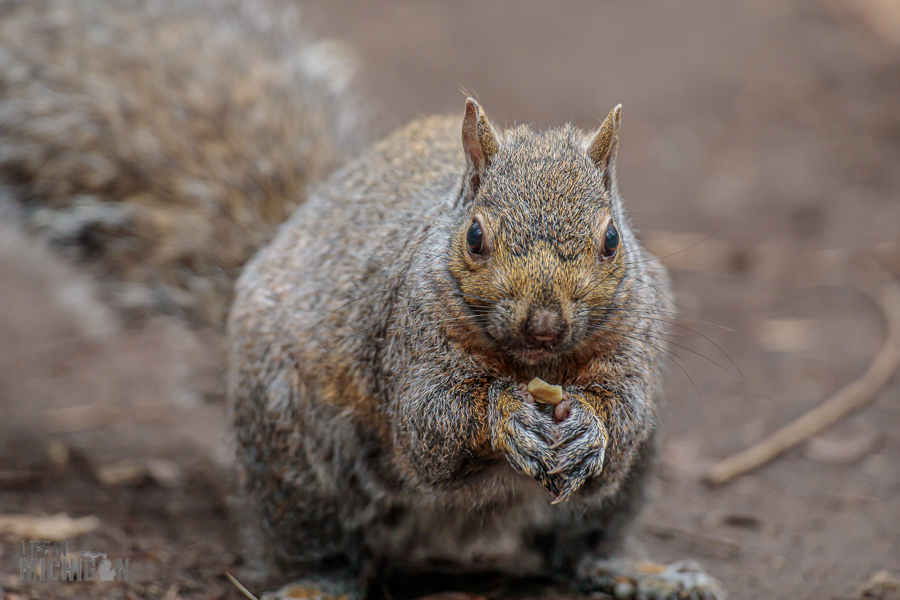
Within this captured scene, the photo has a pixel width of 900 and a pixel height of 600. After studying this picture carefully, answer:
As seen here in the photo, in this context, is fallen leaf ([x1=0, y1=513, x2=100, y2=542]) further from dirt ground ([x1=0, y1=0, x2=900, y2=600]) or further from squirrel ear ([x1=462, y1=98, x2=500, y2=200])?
squirrel ear ([x1=462, y1=98, x2=500, y2=200])

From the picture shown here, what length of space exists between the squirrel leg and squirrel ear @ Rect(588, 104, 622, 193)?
4.46 feet

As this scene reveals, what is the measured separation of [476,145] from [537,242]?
42 cm

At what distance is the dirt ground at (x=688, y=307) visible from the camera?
3531 mm

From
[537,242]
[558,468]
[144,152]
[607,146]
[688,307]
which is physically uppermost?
[144,152]

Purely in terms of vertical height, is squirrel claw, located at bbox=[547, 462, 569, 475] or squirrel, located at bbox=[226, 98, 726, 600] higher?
squirrel, located at bbox=[226, 98, 726, 600]

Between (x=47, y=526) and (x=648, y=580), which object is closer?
(x=648, y=580)

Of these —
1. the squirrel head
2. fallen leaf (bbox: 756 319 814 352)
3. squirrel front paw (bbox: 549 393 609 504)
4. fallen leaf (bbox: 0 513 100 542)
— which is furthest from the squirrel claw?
fallen leaf (bbox: 756 319 814 352)

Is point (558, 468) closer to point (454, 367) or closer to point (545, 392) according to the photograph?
point (545, 392)

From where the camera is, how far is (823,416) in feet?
14.7

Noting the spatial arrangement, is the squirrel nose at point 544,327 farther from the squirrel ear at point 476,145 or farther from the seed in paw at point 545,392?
the squirrel ear at point 476,145

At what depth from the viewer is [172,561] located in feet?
10.6

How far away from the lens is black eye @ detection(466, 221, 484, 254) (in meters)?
2.34

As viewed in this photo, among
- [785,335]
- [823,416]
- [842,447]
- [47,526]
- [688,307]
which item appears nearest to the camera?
[47,526]

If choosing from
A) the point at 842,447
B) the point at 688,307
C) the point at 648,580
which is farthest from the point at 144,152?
the point at 842,447
